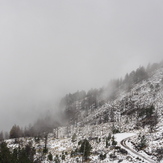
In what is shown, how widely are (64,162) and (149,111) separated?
233 ft

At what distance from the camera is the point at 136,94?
158m

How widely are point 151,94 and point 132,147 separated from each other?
3972 inches

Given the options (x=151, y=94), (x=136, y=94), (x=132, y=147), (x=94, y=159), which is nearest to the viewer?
(x=94, y=159)

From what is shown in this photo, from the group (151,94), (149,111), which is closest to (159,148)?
(149,111)

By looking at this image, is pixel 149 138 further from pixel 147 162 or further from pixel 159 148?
pixel 147 162

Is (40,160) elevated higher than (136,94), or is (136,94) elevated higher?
(136,94)

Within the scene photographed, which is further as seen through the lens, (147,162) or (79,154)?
(79,154)

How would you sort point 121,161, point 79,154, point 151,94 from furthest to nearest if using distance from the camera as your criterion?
point 151,94 < point 79,154 < point 121,161

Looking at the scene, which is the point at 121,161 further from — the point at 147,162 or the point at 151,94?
the point at 151,94

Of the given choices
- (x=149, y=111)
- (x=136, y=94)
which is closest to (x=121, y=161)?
(x=149, y=111)

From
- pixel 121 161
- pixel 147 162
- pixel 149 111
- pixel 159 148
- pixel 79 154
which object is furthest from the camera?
pixel 149 111

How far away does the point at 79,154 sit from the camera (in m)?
55.1

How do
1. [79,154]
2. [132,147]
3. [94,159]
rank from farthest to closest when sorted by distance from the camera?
[79,154] → [132,147] → [94,159]

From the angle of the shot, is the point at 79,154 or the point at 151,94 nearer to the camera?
the point at 79,154
